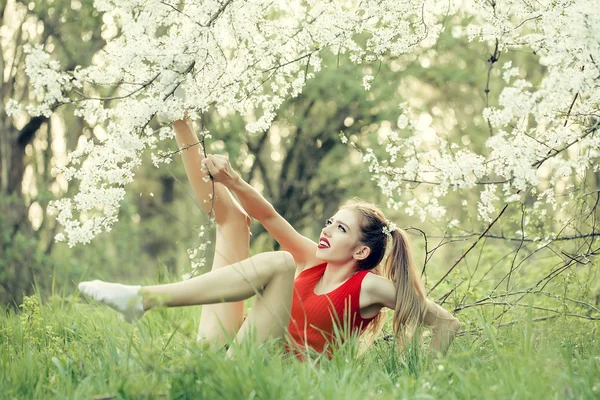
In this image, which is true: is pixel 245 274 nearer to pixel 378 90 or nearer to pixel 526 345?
pixel 526 345

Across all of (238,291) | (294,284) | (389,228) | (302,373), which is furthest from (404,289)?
(302,373)

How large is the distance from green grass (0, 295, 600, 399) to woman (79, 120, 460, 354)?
0.15 m

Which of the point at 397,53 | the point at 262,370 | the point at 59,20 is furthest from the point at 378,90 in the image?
the point at 262,370

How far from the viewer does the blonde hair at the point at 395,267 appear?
305 centimetres

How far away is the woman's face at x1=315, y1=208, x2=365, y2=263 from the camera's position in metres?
3.32

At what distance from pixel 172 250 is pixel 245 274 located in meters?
9.62

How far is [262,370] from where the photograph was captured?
2.32 m

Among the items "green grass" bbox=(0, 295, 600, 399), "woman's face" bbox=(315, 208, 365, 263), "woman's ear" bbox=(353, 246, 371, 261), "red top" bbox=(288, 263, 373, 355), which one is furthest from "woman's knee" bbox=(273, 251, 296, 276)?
"woman's ear" bbox=(353, 246, 371, 261)

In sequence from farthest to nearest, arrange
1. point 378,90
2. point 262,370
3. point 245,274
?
point 378,90
point 245,274
point 262,370

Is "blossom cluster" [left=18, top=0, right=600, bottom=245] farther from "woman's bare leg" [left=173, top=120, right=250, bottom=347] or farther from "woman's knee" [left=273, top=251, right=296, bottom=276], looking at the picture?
"woman's knee" [left=273, top=251, right=296, bottom=276]

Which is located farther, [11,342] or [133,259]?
[133,259]

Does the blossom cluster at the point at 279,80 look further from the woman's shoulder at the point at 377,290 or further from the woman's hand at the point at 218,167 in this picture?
the woman's shoulder at the point at 377,290

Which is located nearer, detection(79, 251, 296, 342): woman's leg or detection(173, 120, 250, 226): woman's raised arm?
detection(79, 251, 296, 342): woman's leg

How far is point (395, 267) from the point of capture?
324 centimetres
